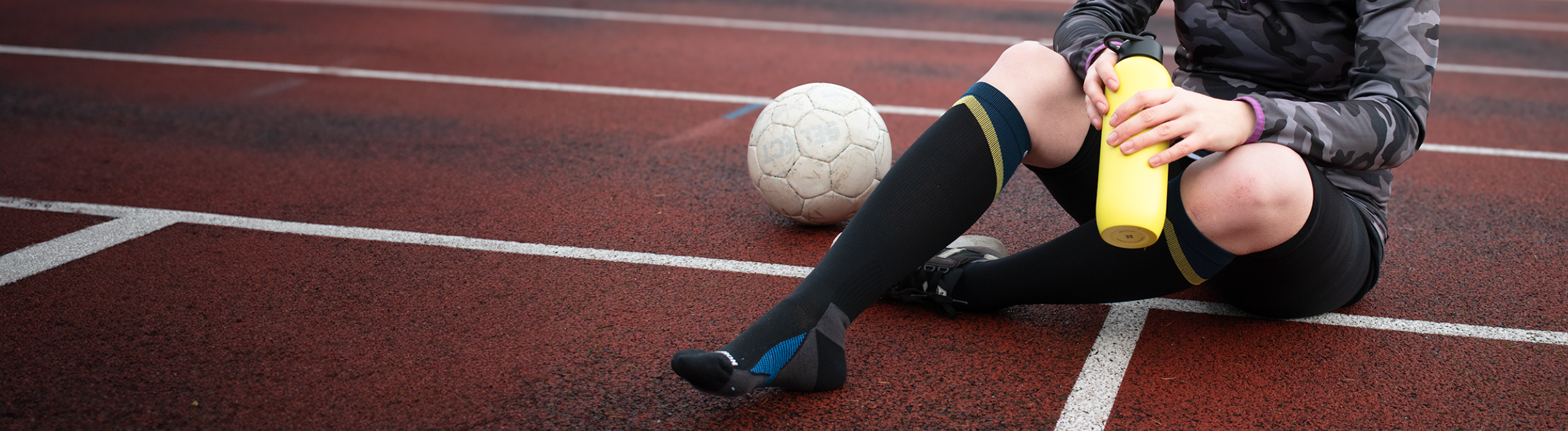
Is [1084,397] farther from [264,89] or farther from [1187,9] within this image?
[264,89]

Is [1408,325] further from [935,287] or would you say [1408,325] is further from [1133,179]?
[1133,179]

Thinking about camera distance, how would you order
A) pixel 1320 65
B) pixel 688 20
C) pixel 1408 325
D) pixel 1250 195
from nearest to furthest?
1. pixel 1250 195
2. pixel 1320 65
3. pixel 1408 325
4. pixel 688 20

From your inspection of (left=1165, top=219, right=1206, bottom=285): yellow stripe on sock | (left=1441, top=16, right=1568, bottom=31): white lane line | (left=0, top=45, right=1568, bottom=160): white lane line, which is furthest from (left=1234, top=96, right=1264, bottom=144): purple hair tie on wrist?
(left=1441, top=16, right=1568, bottom=31): white lane line

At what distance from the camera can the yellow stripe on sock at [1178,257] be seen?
1952mm

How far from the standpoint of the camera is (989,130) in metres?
1.99

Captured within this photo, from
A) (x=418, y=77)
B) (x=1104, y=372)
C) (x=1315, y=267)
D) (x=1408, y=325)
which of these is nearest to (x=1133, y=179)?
(x=1315, y=267)

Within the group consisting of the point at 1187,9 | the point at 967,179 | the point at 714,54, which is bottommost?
the point at 714,54

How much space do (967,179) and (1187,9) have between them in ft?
2.52

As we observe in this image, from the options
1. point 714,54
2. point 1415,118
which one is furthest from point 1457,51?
point 1415,118

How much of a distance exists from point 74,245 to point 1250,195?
324 centimetres

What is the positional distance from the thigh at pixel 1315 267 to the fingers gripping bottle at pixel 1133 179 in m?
0.39

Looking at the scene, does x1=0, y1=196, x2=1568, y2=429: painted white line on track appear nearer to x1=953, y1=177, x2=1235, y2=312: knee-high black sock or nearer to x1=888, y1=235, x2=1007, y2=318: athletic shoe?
x1=953, y1=177, x2=1235, y2=312: knee-high black sock

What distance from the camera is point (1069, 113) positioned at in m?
2.07

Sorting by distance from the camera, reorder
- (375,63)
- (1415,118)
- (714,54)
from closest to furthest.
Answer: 1. (1415,118)
2. (375,63)
3. (714,54)
